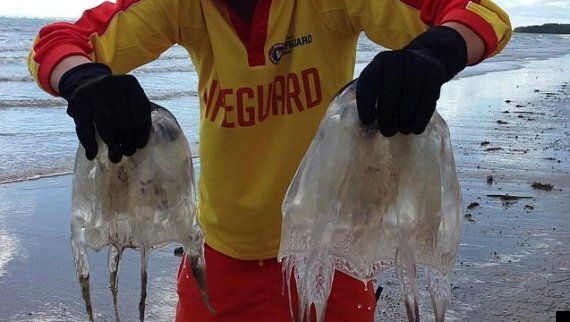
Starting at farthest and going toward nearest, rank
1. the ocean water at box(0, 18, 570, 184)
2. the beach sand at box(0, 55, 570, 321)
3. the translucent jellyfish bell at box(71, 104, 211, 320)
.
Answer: the ocean water at box(0, 18, 570, 184) → the beach sand at box(0, 55, 570, 321) → the translucent jellyfish bell at box(71, 104, 211, 320)

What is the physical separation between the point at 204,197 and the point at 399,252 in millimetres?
1208

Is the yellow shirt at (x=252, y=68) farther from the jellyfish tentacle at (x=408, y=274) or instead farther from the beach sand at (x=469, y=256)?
the beach sand at (x=469, y=256)

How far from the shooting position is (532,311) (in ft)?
14.6

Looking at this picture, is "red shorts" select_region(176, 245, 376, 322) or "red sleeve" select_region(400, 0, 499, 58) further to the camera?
"red shorts" select_region(176, 245, 376, 322)

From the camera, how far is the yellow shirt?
91.5 inches

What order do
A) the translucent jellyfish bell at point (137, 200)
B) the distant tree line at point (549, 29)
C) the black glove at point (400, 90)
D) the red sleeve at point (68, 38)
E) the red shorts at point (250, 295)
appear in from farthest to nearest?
1. the distant tree line at point (549, 29)
2. the red shorts at point (250, 295)
3. the red sleeve at point (68, 38)
4. the translucent jellyfish bell at point (137, 200)
5. the black glove at point (400, 90)

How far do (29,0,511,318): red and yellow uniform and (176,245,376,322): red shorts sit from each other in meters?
0.07

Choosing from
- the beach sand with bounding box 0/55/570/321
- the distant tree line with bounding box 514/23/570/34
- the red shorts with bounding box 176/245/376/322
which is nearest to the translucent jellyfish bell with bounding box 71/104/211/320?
the red shorts with bounding box 176/245/376/322

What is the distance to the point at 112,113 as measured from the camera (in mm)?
1717

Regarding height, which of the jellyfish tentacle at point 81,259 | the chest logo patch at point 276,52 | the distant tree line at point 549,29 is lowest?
the distant tree line at point 549,29

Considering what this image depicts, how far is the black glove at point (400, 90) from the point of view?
5.01ft

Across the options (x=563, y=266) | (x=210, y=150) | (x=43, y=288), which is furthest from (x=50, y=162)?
(x=210, y=150)

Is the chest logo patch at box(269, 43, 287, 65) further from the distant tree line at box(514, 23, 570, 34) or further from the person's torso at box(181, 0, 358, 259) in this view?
the distant tree line at box(514, 23, 570, 34)

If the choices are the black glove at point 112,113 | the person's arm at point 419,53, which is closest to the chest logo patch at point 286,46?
the person's arm at point 419,53
